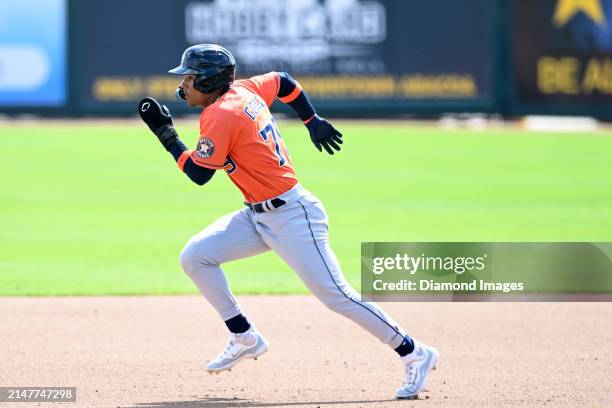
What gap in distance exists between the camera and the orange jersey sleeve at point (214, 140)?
5.60m

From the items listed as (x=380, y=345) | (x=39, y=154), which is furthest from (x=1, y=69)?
(x=380, y=345)

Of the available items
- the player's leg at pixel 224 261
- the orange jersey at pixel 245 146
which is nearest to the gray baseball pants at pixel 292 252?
the player's leg at pixel 224 261

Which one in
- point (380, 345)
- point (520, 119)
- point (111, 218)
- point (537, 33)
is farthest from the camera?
point (520, 119)

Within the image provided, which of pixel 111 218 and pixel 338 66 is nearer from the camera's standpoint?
pixel 111 218

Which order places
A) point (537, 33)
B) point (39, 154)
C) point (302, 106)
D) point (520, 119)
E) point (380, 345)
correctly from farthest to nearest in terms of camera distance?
point (520, 119) → point (537, 33) → point (39, 154) → point (380, 345) → point (302, 106)

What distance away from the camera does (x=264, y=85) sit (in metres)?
6.19

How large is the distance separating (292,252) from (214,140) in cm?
69

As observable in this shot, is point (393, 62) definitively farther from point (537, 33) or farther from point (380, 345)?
point (380, 345)

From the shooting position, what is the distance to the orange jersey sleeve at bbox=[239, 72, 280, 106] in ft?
20.0

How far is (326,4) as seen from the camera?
69.5 feet

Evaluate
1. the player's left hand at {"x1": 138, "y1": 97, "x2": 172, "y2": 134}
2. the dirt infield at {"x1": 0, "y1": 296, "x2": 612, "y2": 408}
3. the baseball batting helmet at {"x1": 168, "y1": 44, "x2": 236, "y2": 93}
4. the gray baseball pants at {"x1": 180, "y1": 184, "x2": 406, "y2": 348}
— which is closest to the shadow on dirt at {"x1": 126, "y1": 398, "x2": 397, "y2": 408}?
the dirt infield at {"x1": 0, "y1": 296, "x2": 612, "y2": 408}

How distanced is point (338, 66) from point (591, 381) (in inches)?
605

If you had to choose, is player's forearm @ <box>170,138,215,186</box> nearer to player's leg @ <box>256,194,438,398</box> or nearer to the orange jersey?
the orange jersey

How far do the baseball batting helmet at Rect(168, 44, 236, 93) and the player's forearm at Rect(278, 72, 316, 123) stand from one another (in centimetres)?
53
